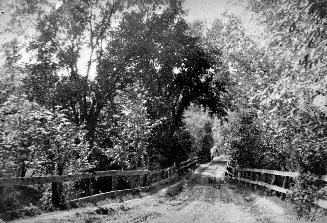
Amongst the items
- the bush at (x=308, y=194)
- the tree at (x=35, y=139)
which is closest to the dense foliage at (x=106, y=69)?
the tree at (x=35, y=139)

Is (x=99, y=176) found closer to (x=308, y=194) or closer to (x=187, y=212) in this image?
(x=187, y=212)

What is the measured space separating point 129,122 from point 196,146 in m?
43.2

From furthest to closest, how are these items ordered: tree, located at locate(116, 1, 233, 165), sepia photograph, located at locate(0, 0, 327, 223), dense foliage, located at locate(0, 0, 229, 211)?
tree, located at locate(116, 1, 233, 165), dense foliage, located at locate(0, 0, 229, 211), sepia photograph, located at locate(0, 0, 327, 223)

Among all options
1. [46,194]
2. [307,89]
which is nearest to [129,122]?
[46,194]

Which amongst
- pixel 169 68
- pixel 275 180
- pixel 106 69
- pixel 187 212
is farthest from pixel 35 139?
pixel 169 68

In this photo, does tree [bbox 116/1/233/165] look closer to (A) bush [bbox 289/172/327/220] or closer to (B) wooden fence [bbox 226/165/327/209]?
(B) wooden fence [bbox 226/165/327/209]

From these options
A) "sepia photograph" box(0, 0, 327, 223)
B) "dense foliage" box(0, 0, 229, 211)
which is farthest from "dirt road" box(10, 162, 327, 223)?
"dense foliage" box(0, 0, 229, 211)

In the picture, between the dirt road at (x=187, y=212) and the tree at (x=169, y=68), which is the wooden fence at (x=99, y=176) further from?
the tree at (x=169, y=68)

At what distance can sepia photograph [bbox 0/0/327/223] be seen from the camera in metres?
9.03

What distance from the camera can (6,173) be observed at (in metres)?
11.3

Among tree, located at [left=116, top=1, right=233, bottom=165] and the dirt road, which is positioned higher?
tree, located at [left=116, top=1, right=233, bottom=165]

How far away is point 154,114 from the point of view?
2795 cm

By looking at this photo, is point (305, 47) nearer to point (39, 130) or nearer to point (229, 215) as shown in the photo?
point (229, 215)

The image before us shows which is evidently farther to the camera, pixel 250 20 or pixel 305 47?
pixel 250 20
